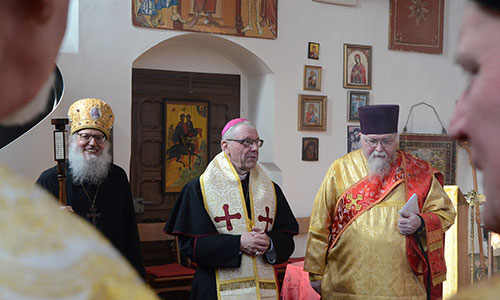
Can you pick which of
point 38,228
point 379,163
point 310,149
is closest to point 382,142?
point 379,163

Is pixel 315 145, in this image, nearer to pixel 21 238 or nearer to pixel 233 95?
pixel 233 95

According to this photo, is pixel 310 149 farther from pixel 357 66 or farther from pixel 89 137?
pixel 89 137

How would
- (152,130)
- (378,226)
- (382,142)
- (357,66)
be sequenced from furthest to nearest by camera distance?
(357,66), (152,130), (382,142), (378,226)

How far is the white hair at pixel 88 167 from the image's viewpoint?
5453 mm

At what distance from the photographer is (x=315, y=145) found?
30.4 ft

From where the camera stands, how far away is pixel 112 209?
17.9ft

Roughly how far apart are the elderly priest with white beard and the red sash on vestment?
5.49 ft

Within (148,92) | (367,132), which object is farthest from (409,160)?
(148,92)

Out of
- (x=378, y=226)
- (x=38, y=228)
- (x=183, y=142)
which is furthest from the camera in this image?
(x=183, y=142)

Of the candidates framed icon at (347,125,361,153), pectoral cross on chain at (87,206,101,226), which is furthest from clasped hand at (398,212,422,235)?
framed icon at (347,125,361,153)

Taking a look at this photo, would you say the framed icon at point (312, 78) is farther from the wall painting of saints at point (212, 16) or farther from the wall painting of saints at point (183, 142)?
the wall painting of saints at point (183, 142)

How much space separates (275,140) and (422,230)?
4.19m

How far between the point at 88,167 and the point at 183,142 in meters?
3.73

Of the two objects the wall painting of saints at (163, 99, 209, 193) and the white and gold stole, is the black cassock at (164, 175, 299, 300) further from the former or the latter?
the wall painting of saints at (163, 99, 209, 193)
